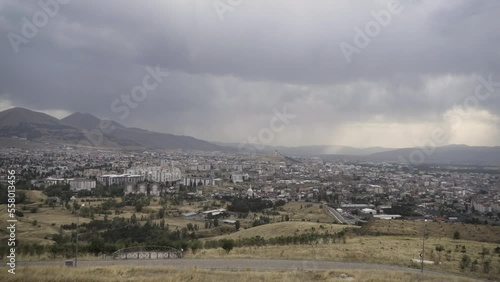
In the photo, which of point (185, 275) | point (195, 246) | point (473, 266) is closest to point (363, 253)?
point (473, 266)

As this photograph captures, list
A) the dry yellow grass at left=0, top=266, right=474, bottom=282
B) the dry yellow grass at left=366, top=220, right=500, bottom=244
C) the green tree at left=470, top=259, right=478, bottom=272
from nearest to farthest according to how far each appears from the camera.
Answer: the dry yellow grass at left=0, top=266, right=474, bottom=282, the green tree at left=470, top=259, right=478, bottom=272, the dry yellow grass at left=366, top=220, right=500, bottom=244

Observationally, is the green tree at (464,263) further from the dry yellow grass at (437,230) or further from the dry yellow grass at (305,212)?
the dry yellow grass at (305,212)

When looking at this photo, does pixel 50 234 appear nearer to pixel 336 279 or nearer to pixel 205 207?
pixel 205 207

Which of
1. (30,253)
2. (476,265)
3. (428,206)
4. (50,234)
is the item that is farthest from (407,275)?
(428,206)

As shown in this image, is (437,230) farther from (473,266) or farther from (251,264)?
(251,264)

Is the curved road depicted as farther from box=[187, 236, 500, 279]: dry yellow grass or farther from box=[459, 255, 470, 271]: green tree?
box=[459, 255, 470, 271]: green tree

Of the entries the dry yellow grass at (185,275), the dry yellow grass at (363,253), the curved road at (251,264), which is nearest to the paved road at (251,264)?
the curved road at (251,264)

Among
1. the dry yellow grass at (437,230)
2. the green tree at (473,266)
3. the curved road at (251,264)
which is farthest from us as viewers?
the dry yellow grass at (437,230)

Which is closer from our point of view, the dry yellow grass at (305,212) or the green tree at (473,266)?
the green tree at (473,266)

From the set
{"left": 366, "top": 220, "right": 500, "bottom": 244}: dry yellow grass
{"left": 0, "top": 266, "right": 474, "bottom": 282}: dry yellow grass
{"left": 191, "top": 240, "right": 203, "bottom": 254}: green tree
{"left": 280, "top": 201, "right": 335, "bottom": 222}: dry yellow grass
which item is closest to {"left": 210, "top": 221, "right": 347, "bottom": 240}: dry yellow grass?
{"left": 366, "top": 220, "right": 500, "bottom": 244}: dry yellow grass
